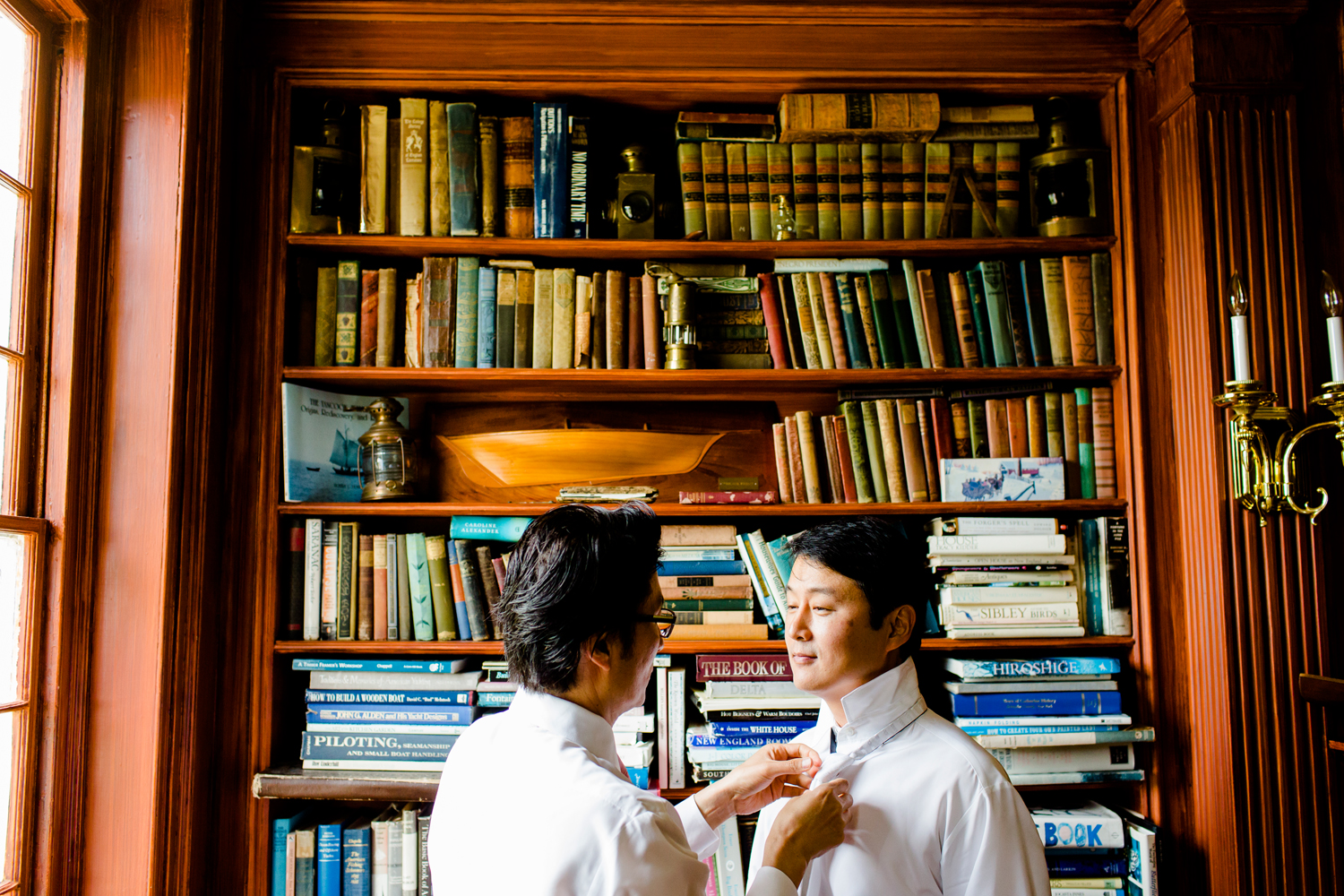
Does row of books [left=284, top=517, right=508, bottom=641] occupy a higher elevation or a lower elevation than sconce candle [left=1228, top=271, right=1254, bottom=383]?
lower

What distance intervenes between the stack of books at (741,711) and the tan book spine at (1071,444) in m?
0.87

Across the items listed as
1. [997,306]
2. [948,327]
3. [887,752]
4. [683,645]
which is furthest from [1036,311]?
[887,752]

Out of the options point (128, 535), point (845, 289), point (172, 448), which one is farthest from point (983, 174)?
point (128, 535)

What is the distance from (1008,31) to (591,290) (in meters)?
1.27

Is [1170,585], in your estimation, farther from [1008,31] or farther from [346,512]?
[346,512]

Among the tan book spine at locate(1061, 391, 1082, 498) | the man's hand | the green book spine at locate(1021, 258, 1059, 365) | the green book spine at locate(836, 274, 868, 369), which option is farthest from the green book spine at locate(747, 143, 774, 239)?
the man's hand

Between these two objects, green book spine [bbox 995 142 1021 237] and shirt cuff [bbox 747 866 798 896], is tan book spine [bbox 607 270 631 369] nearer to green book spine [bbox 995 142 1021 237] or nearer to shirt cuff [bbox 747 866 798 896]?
green book spine [bbox 995 142 1021 237]

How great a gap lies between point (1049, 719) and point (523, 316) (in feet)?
5.40

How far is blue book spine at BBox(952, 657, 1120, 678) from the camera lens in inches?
84.0

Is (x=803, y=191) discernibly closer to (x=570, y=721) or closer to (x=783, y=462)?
(x=783, y=462)

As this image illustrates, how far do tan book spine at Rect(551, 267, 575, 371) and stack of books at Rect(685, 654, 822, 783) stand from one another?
836 mm

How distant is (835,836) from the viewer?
1.30m

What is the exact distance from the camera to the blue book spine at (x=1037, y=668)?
2135mm

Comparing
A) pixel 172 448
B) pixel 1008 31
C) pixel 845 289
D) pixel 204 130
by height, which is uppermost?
pixel 1008 31
